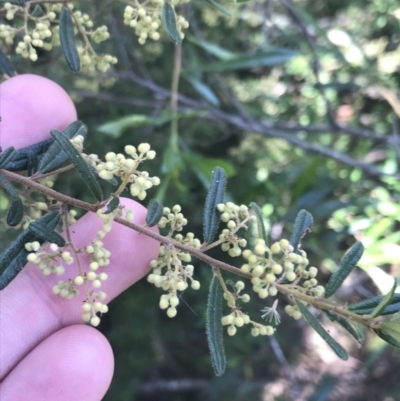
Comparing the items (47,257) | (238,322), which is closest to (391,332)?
(238,322)

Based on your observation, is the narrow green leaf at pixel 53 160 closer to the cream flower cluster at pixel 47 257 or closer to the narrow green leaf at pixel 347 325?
the cream flower cluster at pixel 47 257

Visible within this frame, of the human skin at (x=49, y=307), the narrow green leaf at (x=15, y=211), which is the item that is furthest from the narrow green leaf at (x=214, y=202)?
the narrow green leaf at (x=15, y=211)

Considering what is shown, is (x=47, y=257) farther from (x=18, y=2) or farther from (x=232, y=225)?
(x=18, y=2)

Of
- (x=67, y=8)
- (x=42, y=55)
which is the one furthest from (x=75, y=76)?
(x=67, y=8)

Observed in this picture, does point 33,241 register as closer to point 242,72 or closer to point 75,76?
point 75,76

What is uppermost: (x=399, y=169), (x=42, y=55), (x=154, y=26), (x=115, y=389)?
(x=154, y=26)

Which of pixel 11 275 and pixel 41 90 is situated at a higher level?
pixel 41 90

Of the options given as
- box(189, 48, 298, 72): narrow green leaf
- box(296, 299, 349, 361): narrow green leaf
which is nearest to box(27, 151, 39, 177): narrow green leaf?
box(296, 299, 349, 361): narrow green leaf
